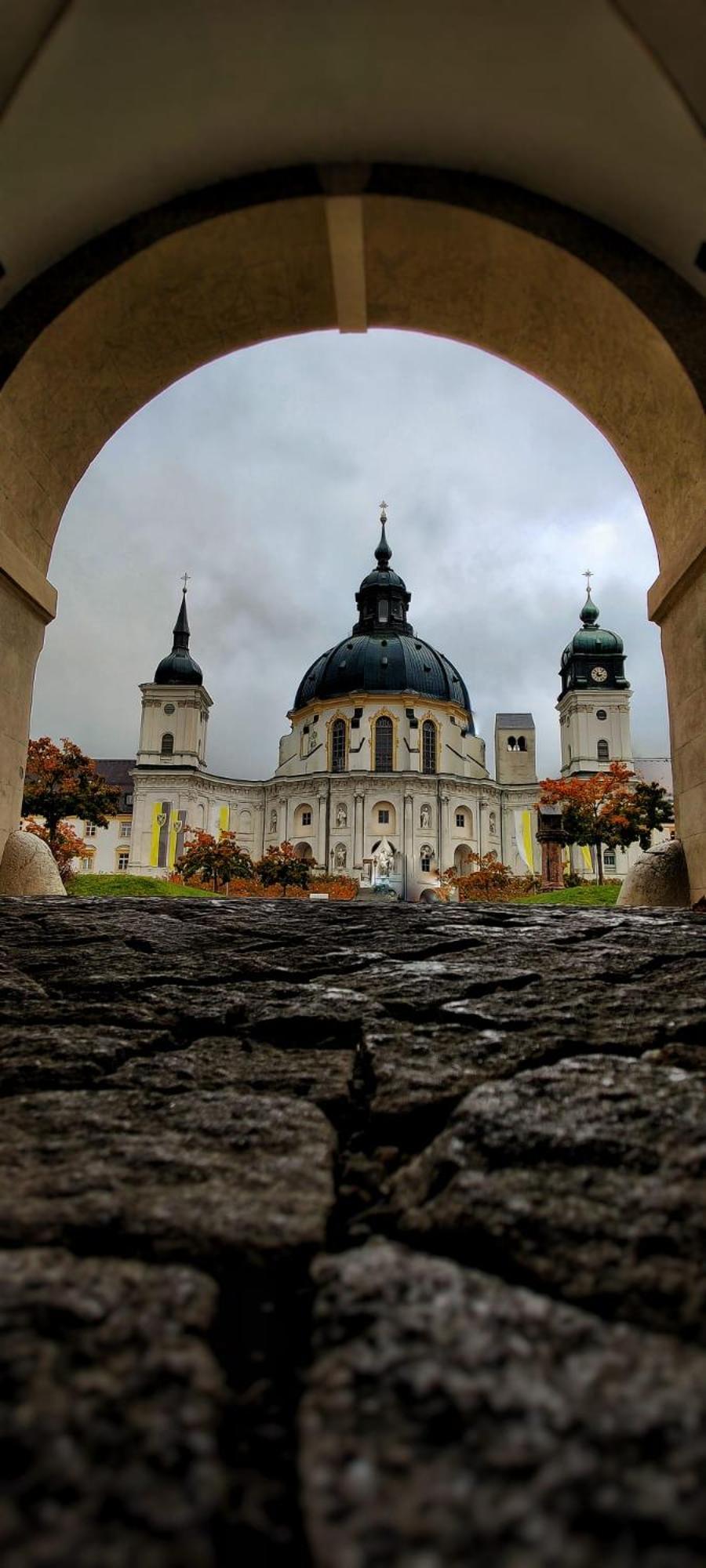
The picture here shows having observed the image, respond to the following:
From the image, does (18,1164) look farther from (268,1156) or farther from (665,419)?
(665,419)

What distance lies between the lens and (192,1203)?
5.89ft

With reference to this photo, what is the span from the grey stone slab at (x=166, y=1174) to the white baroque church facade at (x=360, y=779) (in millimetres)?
61408

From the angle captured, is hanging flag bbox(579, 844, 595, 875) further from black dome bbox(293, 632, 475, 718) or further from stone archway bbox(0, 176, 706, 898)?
stone archway bbox(0, 176, 706, 898)

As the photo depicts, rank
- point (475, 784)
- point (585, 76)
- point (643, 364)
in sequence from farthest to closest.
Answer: point (475, 784) → point (643, 364) → point (585, 76)

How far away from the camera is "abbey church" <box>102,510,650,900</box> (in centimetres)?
6912

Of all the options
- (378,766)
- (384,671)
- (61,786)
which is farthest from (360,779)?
(61,786)

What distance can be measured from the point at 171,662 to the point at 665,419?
243 feet

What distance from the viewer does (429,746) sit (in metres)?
73.3

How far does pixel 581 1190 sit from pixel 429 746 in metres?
71.9

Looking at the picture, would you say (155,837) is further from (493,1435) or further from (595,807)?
(493,1435)

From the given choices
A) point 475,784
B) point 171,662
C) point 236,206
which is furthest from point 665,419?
point 171,662

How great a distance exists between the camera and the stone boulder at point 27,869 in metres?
6.04

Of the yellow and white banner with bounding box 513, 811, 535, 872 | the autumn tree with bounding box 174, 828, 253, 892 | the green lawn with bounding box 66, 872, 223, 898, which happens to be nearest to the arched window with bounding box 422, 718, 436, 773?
the yellow and white banner with bounding box 513, 811, 535, 872

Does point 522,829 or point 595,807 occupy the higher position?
point 522,829
